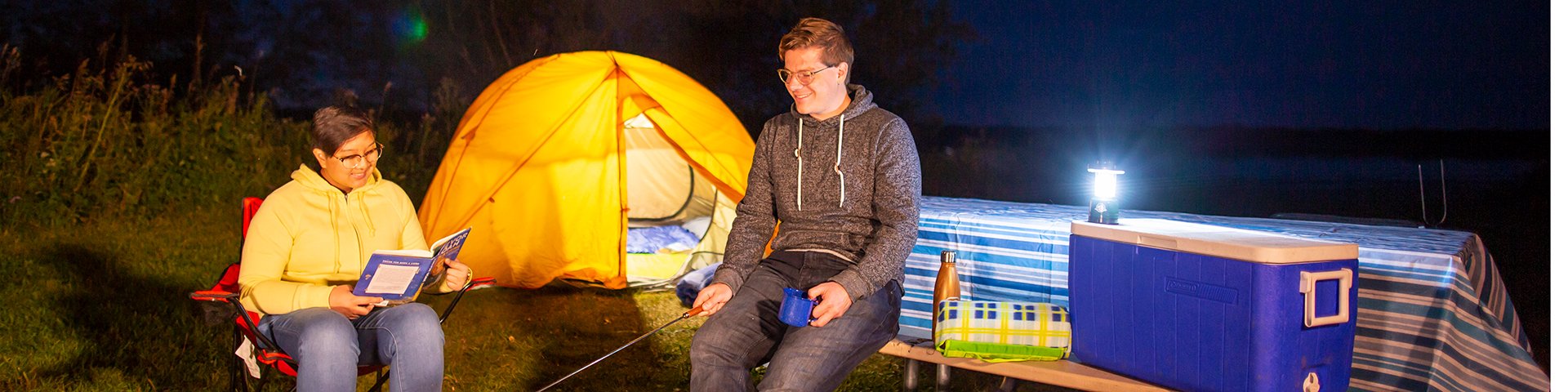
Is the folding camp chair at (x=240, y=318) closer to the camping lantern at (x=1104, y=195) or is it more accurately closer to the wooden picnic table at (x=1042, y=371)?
the wooden picnic table at (x=1042, y=371)

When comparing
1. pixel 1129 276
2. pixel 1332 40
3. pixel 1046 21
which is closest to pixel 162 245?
pixel 1129 276

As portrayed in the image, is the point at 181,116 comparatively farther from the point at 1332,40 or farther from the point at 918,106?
the point at 1332,40

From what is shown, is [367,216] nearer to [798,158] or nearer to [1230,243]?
[798,158]

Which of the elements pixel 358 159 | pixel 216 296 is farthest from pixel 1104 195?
pixel 216 296

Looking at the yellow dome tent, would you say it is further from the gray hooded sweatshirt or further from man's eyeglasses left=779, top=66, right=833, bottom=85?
man's eyeglasses left=779, top=66, right=833, bottom=85

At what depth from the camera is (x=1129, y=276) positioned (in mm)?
2273

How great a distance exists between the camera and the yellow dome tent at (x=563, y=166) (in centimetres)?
516

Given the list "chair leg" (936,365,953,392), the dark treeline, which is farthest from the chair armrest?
the dark treeline

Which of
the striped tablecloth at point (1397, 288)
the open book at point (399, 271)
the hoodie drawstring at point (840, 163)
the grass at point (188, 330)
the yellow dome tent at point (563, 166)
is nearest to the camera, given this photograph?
the open book at point (399, 271)

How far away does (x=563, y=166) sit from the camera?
520 cm

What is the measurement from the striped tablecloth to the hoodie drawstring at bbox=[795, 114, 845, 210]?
107 centimetres

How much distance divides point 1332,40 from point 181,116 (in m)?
12.0

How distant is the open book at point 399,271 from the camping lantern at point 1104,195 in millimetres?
1597

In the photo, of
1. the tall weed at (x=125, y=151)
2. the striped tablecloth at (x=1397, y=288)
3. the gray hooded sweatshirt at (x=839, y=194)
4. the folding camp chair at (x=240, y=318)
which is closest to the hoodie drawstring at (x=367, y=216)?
the folding camp chair at (x=240, y=318)
